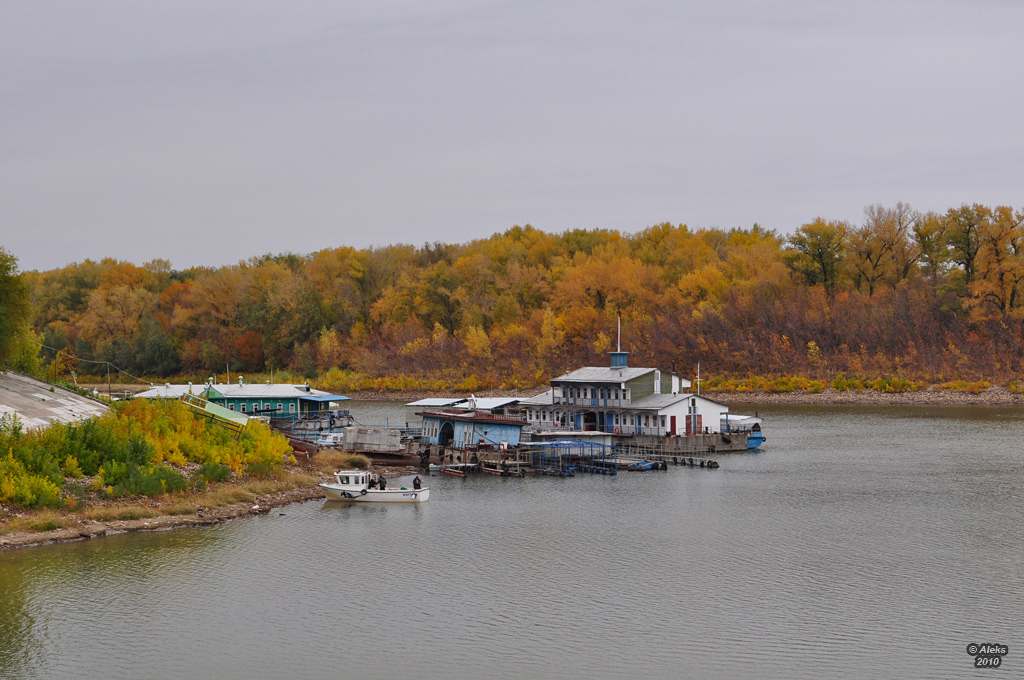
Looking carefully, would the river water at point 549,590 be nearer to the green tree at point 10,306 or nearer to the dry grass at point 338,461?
the dry grass at point 338,461

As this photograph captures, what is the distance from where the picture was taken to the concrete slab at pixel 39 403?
4731cm

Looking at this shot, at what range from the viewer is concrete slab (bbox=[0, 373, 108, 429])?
47312 mm

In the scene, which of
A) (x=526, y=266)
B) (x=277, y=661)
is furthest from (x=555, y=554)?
(x=526, y=266)

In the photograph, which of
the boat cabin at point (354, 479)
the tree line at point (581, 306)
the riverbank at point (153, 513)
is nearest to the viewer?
the riverbank at point (153, 513)

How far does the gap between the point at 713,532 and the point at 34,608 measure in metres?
24.5

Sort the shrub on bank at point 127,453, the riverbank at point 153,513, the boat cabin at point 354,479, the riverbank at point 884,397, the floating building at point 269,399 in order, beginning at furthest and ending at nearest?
the riverbank at point 884,397 < the floating building at point 269,399 < the boat cabin at point 354,479 < the shrub on bank at point 127,453 < the riverbank at point 153,513

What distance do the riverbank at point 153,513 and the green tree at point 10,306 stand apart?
55.0 feet

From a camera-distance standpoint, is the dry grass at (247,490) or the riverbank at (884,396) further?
the riverbank at (884,396)

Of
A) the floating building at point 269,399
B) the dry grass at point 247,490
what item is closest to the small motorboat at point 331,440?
the floating building at point 269,399

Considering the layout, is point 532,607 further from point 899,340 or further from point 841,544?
point 899,340

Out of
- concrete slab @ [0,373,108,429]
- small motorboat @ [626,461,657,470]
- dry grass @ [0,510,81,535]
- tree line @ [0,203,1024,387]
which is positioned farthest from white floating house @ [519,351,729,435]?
tree line @ [0,203,1024,387]

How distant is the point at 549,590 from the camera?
3212 centimetres

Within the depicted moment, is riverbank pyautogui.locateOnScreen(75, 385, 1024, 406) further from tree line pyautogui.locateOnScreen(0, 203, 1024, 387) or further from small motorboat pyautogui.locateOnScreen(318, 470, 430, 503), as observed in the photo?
small motorboat pyautogui.locateOnScreen(318, 470, 430, 503)

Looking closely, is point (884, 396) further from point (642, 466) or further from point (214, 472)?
point (214, 472)
